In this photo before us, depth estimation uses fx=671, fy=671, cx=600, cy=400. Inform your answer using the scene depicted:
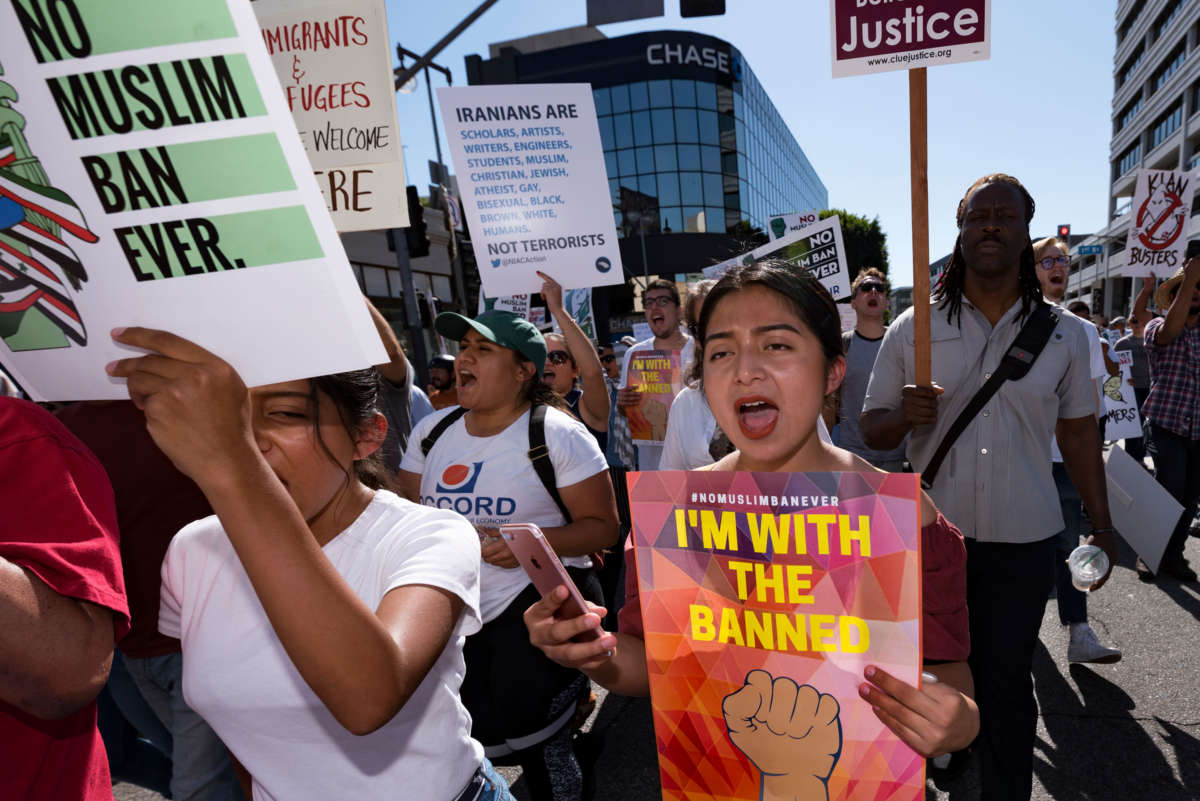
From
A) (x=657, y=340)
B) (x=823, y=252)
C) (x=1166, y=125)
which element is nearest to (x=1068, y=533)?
(x=657, y=340)

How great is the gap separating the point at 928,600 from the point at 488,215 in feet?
9.50

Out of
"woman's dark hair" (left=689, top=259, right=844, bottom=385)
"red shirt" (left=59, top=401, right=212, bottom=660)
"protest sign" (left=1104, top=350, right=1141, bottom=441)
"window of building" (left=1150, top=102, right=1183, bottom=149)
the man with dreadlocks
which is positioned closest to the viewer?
"woman's dark hair" (left=689, top=259, right=844, bottom=385)

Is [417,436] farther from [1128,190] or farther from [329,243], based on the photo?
[1128,190]

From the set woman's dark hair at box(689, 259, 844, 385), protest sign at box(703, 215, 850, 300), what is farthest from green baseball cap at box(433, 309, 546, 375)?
protest sign at box(703, 215, 850, 300)

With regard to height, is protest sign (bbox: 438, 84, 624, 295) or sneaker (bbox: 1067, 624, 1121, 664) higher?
protest sign (bbox: 438, 84, 624, 295)

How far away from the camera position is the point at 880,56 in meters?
2.06

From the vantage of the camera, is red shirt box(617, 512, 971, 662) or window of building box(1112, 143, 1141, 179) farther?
window of building box(1112, 143, 1141, 179)

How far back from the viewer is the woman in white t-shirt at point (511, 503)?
2242mm

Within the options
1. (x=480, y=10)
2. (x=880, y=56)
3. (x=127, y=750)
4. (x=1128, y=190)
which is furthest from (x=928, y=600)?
(x=1128, y=190)

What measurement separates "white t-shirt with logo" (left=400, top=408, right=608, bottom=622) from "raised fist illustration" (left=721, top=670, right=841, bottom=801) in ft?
4.21

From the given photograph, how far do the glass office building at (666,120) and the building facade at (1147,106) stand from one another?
21.1m

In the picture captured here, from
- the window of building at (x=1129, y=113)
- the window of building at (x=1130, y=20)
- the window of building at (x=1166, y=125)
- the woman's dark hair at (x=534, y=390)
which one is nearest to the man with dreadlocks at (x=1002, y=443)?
the woman's dark hair at (x=534, y=390)

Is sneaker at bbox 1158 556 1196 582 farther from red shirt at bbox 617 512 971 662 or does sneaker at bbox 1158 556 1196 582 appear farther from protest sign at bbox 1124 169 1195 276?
red shirt at bbox 617 512 971 662

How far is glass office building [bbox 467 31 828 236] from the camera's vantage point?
3522 cm
